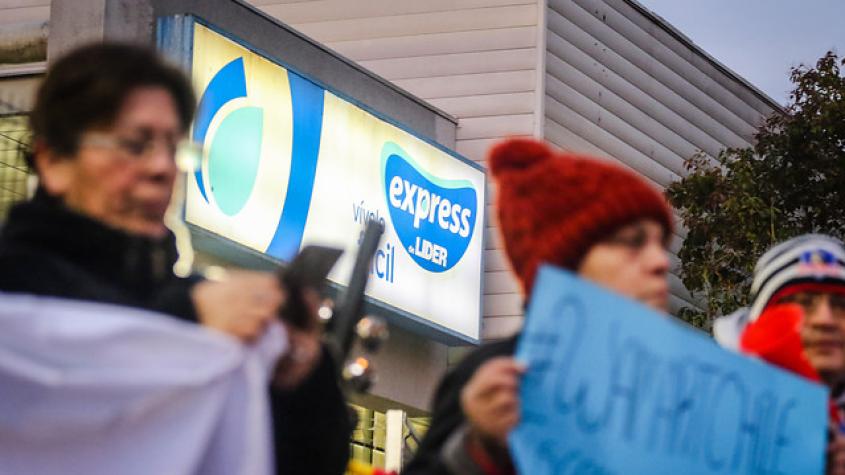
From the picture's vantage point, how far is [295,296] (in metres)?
2.54

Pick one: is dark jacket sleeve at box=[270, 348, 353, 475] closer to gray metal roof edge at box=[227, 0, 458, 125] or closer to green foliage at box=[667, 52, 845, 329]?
gray metal roof edge at box=[227, 0, 458, 125]

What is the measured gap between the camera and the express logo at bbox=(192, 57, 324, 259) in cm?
1345

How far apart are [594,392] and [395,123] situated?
13.1 meters

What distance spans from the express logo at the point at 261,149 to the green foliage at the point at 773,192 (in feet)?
14.2

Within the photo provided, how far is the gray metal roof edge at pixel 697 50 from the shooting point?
1978 centimetres

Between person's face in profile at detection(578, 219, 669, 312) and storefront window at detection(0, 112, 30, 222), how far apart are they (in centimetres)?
837

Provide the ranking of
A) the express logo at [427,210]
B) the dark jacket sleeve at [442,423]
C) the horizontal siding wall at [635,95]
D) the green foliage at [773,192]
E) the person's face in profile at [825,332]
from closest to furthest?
the dark jacket sleeve at [442,423] → the person's face in profile at [825,332] → the express logo at [427,210] → the green foliage at [773,192] → the horizontal siding wall at [635,95]

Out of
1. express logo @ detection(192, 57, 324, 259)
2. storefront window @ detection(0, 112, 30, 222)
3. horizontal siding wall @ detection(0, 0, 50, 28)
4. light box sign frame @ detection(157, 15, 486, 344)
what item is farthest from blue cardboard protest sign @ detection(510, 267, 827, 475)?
horizontal siding wall @ detection(0, 0, 50, 28)

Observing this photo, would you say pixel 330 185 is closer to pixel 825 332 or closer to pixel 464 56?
pixel 464 56

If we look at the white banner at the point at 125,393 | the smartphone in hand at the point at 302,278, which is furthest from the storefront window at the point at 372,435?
the white banner at the point at 125,393

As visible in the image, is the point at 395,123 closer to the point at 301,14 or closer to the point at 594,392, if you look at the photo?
the point at 301,14

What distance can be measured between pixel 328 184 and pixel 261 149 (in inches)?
40.0

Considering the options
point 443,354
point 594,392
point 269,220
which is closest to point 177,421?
point 594,392

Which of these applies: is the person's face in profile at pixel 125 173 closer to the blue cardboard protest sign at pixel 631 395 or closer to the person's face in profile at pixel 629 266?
the blue cardboard protest sign at pixel 631 395
